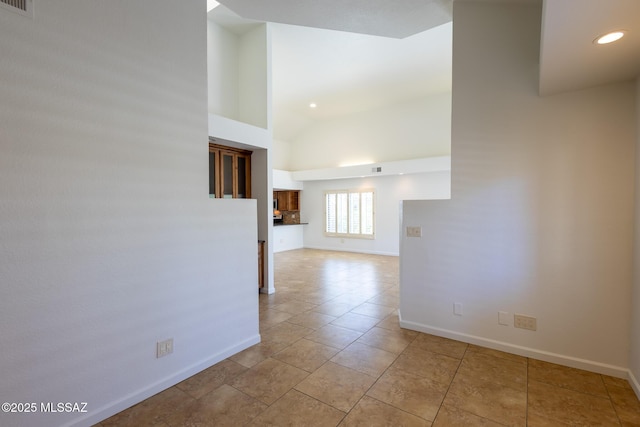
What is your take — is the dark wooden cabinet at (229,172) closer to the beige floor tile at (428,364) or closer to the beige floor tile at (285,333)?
the beige floor tile at (285,333)

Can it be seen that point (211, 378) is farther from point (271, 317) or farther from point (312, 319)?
point (312, 319)

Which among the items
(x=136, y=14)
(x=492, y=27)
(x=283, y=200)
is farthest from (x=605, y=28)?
(x=283, y=200)

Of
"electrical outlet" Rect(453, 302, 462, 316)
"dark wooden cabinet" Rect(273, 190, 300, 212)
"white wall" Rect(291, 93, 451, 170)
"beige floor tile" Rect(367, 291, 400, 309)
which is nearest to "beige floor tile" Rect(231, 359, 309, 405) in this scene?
"electrical outlet" Rect(453, 302, 462, 316)

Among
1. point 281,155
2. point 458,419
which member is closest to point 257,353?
point 458,419

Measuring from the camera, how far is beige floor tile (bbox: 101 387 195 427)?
1.90 metres

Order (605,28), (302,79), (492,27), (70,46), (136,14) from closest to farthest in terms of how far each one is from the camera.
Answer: (605,28) < (70,46) < (136,14) < (492,27) < (302,79)

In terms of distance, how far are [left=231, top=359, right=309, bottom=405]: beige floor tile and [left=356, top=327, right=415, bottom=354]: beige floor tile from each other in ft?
2.89

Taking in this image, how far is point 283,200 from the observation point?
1050 cm

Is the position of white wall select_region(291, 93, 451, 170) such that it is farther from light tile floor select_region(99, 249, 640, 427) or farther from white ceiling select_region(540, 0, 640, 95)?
light tile floor select_region(99, 249, 640, 427)

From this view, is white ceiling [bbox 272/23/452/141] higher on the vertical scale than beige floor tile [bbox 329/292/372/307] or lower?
higher

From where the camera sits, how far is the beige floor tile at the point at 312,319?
354 centimetres

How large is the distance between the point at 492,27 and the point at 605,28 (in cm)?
145

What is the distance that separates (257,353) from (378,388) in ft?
3.97

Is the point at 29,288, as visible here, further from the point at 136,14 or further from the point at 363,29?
the point at 363,29
